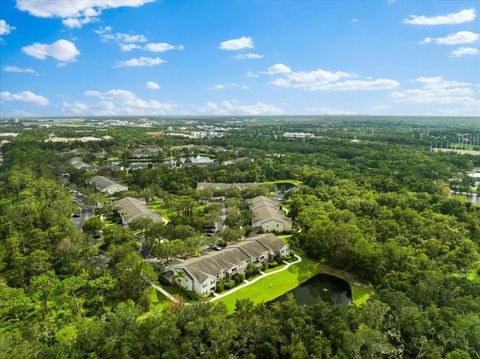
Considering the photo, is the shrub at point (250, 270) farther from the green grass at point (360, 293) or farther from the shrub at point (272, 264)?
the green grass at point (360, 293)

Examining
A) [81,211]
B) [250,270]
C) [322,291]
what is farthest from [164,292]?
[81,211]

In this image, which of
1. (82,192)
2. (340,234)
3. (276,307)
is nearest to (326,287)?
(340,234)

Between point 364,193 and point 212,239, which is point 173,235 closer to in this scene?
point 212,239

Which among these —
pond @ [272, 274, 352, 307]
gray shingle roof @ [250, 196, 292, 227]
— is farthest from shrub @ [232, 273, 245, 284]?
gray shingle roof @ [250, 196, 292, 227]

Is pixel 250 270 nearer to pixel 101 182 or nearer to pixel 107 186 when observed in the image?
pixel 107 186

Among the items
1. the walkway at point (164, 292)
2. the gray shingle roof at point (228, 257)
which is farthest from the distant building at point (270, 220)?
the walkway at point (164, 292)

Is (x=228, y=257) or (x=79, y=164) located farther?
(x=79, y=164)

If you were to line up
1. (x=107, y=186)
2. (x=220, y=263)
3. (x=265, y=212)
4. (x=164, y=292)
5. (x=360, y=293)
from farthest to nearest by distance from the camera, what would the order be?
(x=107, y=186) < (x=265, y=212) < (x=220, y=263) < (x=360, y=293) < (x=164, y=292)
